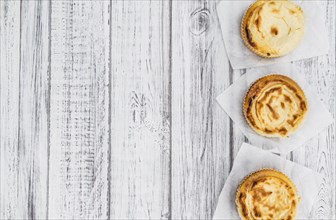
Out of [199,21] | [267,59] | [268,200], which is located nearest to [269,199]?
[268,200]

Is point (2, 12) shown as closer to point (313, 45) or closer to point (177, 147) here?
point (177, 147)

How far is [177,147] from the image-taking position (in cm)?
150

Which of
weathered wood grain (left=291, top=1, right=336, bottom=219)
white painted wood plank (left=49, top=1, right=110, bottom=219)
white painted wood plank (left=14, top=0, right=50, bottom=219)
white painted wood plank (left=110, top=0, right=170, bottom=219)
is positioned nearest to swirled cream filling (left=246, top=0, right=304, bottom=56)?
weathered wood grain (left=291, top=1, right=336, bottom=219)

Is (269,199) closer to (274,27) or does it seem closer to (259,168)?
(259,168)

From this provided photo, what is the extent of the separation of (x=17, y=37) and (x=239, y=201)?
78 centimetres

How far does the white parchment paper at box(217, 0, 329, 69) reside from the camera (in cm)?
146

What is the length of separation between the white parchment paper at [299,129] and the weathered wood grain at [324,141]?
0.06 feet

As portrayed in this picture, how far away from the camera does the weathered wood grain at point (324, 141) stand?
1456mm

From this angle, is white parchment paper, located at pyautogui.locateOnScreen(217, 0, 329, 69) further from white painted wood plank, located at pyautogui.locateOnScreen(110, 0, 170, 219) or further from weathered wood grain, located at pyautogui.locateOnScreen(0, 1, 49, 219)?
weathered wood grain, located at pyautogui.locateOnScreen(0, 1, 49, 219)

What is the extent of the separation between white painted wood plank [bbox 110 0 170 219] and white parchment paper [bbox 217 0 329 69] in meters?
0.17

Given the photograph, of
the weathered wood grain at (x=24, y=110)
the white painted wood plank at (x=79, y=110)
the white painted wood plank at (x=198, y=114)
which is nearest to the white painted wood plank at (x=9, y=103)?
the weathered wood grain at (x=24, y=110)

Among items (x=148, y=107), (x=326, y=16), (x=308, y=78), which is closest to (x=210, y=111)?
(x=148, y=107)

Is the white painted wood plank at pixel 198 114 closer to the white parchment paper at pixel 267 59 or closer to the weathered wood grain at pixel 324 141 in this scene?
the white parchment paper at pixel 267 59

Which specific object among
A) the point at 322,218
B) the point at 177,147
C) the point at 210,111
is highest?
the point at 210,111
